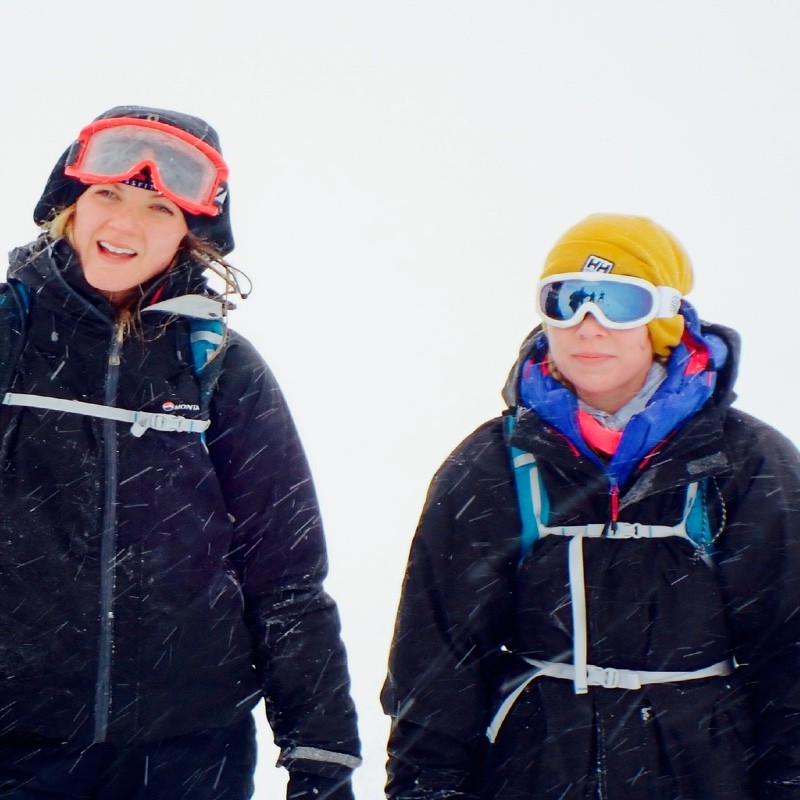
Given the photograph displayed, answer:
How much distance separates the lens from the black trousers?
3.03 meters

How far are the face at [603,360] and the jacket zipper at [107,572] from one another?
1.54 metres

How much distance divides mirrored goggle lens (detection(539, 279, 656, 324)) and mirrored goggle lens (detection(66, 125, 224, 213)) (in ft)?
4.42

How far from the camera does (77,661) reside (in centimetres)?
308

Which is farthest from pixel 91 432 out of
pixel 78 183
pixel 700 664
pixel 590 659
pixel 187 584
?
pixel 700 664

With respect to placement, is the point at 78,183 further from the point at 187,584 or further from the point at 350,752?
the point at 350,752

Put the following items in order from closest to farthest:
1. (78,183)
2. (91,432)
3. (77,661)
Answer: (77,661) → (91,432) → (78,183)

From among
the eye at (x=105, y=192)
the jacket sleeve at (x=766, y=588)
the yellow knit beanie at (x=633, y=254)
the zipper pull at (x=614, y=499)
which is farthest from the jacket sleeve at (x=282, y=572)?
the jacket sleeve at (x=766, y=588)

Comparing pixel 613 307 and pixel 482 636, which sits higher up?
pixel 613 307

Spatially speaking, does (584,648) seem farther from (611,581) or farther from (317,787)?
(317,787)

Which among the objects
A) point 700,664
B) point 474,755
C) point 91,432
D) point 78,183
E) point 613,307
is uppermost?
point 78,183

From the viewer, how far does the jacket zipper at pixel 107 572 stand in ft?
10.1

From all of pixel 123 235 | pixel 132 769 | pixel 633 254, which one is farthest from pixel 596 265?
pixel 132 769

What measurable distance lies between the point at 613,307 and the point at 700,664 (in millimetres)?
1218

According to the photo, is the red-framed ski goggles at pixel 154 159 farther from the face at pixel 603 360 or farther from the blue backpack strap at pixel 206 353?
the face at pixel 603 360
